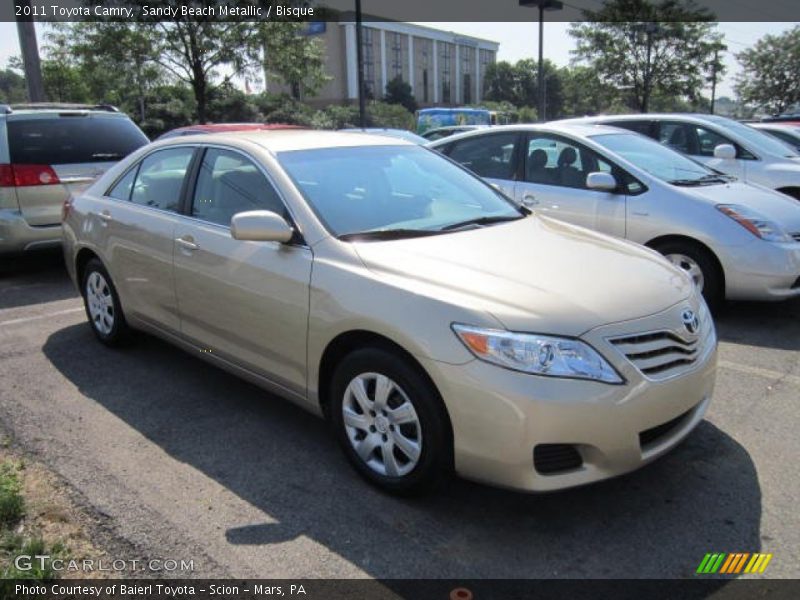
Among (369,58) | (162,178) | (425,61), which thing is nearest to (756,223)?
(162,178)

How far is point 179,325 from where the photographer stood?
13.9 ft

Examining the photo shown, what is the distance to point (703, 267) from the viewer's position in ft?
18.6

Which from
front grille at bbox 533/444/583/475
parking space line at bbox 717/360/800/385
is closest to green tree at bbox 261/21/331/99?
parking space line at bbox 717/360/800/385

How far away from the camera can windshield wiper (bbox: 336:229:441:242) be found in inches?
133

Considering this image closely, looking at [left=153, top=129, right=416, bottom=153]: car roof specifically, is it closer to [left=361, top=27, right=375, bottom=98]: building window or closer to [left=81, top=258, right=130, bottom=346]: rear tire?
[left=81, top=258, right=130, bottom=346]: rear tire

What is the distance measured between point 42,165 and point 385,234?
5309 millimetres

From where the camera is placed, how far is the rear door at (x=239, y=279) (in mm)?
3414

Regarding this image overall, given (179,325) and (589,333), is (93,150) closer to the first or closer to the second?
(179,325)

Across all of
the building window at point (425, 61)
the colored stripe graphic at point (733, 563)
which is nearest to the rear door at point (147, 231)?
the colored stripe graphic at point (733, 563)

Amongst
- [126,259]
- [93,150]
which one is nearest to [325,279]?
[126,259]

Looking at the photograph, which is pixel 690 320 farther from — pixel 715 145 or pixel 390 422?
pixel 715 145

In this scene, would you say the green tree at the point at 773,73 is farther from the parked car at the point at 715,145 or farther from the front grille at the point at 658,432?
the front grille at the point at 658,432

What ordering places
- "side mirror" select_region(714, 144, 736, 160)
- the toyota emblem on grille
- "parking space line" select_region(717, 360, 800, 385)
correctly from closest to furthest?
the toyota emblem on grille
"parking space line" select_region(717, 360, 800, 385)
"side mirror" select_region(714, 144, 736, 160)

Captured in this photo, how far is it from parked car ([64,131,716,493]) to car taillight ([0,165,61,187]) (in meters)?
3.24
